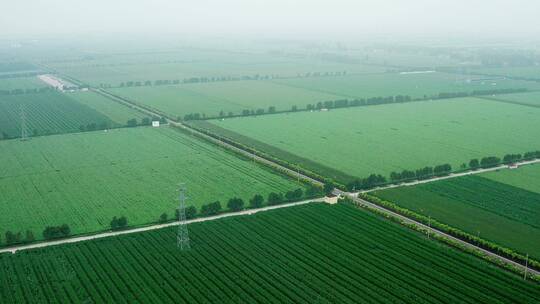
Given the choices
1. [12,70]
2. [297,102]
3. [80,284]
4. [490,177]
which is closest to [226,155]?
[490,177]

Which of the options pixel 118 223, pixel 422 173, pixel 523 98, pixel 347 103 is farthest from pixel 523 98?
pixel 118 223

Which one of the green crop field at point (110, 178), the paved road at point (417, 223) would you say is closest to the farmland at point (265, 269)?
the paved road at point (417, 223)

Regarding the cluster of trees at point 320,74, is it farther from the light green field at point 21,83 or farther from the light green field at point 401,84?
the light green field at point 21,83

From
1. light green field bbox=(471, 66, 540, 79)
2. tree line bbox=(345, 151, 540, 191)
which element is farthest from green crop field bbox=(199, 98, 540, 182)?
light green field bbox=(471, 66, 540, 79)

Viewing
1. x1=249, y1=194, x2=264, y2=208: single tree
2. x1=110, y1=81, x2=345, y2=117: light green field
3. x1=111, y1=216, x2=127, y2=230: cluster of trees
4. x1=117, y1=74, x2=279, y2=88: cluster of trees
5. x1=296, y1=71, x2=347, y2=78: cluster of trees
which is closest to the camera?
x1=111, y1=216, x2=127, y2=230: cluster of trees

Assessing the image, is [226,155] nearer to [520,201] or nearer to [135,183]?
[135,183]

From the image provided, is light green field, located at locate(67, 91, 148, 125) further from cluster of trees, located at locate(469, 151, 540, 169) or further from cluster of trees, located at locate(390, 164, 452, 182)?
cluster of trees, located at locate(469, 151, 540, 169)

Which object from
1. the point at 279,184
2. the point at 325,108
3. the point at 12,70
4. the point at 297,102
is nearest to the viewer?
the point at 279,184
